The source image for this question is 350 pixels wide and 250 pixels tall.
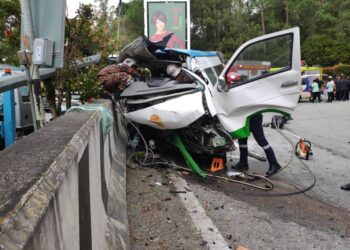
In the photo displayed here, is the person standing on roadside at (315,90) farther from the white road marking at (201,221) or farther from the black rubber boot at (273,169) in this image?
the white road marking at (201,221)

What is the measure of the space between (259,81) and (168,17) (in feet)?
38.3

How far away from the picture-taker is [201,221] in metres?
4.64

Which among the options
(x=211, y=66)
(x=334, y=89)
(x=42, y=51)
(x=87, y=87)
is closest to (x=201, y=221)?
(x=42, y=51)

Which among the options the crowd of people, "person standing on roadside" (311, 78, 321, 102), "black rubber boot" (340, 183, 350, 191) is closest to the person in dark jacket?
the crowd of people

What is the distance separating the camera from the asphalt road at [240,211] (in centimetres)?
419

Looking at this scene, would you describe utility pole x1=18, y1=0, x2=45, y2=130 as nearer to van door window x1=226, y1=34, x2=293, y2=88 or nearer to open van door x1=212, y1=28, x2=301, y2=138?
open van door x1=212, y1=28, x2=301, y2=138

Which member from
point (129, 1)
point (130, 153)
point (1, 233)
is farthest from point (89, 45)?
point (129, 1)

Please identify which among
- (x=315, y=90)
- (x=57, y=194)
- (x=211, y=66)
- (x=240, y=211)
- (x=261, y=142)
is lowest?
(x=240, y=211)

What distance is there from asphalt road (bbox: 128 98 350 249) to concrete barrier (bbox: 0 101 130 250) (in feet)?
2.68

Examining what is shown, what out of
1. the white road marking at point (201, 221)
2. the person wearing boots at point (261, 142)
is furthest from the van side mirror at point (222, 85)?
the white road marking at point (201, 221)

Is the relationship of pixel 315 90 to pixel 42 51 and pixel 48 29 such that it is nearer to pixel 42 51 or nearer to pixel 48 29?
pixel 48 29

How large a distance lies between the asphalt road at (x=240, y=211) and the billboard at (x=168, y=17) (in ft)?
35.6

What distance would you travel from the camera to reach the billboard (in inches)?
688

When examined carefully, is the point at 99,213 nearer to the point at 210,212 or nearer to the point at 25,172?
the point at 25,172
